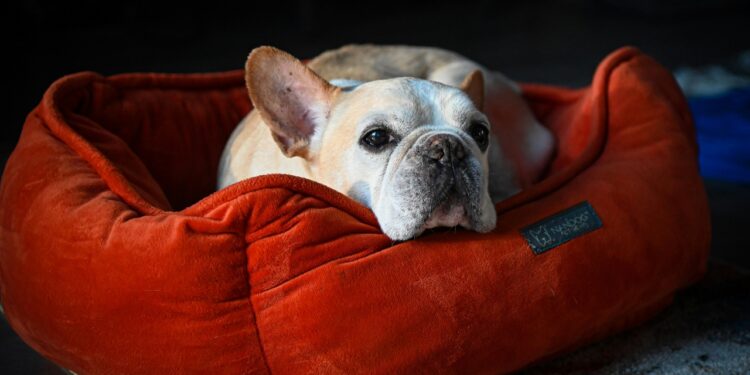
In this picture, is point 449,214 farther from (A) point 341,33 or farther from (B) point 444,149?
(A) point 341,33

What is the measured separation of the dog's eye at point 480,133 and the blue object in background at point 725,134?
5.06 ft

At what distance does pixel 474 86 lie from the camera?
1.98 m

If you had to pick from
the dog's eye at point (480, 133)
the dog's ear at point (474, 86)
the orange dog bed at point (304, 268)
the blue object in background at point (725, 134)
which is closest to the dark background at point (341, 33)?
the blue object in background at point (725, 134)

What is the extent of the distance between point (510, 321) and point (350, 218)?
1.18ft

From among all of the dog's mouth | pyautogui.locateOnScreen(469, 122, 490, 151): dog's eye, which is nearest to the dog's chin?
the dog's mouth

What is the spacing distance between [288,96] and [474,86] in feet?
1.54

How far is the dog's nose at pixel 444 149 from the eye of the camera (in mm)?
1533

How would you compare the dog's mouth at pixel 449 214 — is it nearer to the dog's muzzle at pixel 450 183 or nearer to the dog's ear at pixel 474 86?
the dog's muzzle at pixel 450 183

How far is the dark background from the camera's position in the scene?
14.0 feet

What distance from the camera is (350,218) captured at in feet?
5.04

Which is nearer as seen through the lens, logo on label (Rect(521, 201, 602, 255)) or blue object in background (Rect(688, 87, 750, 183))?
logo on label (Rect(521, 201, 602, 255))

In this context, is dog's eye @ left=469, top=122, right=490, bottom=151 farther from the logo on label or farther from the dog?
the logo on label

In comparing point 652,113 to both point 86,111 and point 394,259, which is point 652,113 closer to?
point 394,259

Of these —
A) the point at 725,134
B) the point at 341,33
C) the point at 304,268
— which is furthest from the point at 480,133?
the point at 341,33
